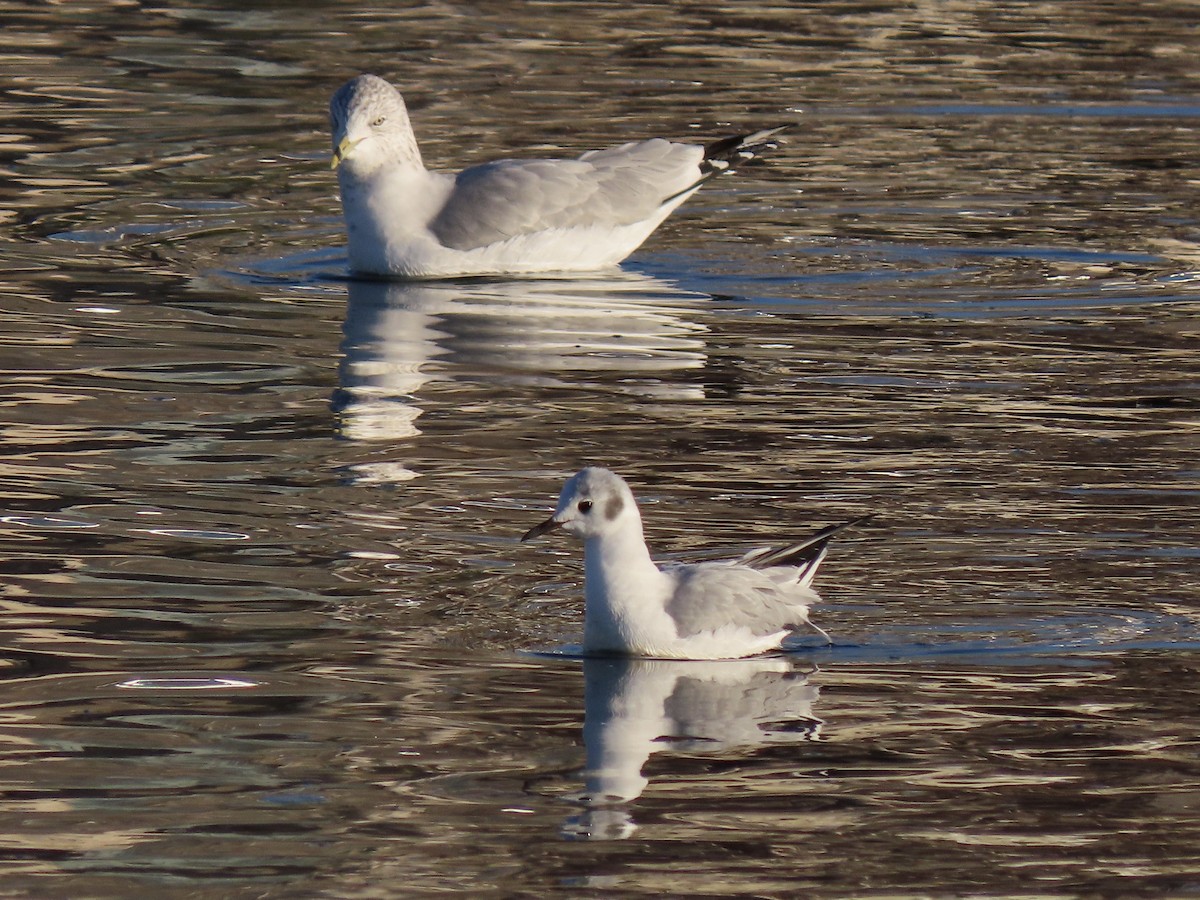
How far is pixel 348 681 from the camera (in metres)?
8.09

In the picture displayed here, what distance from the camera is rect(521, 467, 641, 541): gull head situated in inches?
328

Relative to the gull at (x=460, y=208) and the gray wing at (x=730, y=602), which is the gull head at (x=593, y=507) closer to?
the gray wing at (x=730, y=602)

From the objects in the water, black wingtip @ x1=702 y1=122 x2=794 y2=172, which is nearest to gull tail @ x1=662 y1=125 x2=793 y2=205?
black wingtip @ x1=702 y1=122 x2=794 y2=172

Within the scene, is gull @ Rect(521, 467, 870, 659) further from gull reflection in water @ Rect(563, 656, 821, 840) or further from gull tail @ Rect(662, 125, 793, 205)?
gull tail @ Rect(662, 125, 793, 205)

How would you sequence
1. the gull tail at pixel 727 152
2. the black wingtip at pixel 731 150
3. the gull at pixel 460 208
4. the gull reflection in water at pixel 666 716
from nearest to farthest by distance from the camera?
1. the gull reflection in water at pixel 666 716
2. the gull at pixel 460 208
3. the gull tail at pixel 727 152
4. the black wingtip at pixel 731 150

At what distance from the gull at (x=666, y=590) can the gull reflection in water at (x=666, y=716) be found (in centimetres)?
8

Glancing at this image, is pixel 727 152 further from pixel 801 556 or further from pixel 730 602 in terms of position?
pixel 730 602

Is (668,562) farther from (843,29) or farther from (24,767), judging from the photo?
(843,29)

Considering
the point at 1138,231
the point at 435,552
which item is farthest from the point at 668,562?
the point at 1138,231

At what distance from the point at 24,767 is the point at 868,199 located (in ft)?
35.0

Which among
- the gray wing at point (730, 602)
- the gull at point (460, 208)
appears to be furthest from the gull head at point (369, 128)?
the gray wing at point (730, 602)

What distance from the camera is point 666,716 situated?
25.9 feet

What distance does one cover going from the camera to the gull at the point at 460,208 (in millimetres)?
14922

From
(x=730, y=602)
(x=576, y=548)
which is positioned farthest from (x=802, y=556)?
(x=576, y=548)
